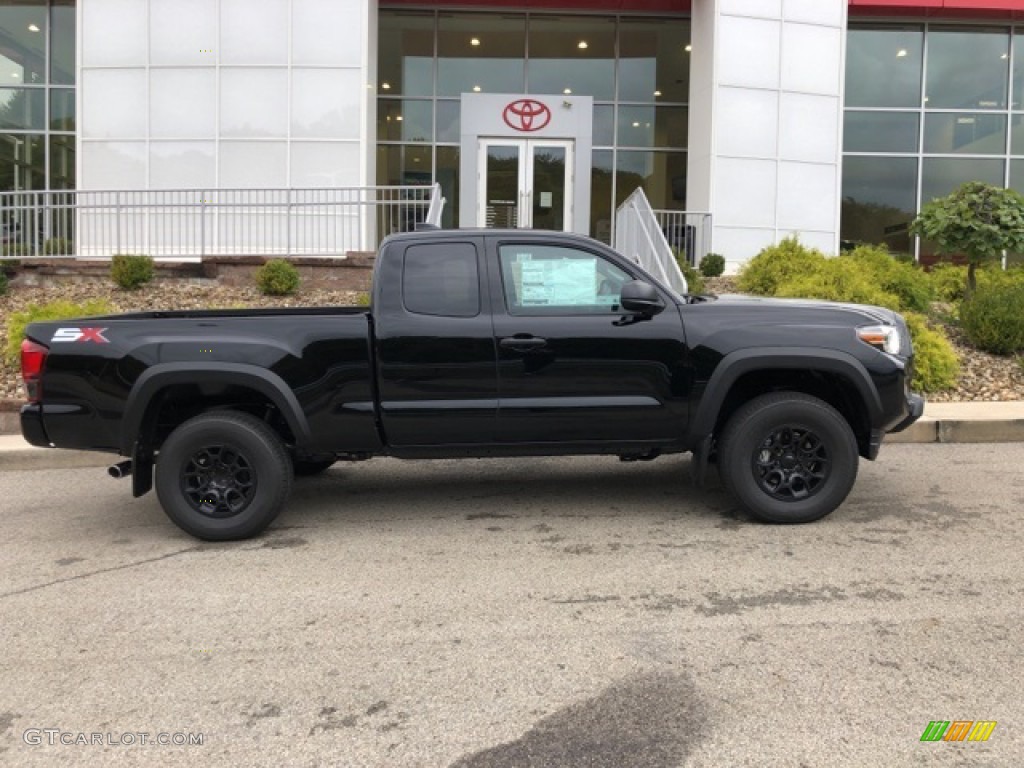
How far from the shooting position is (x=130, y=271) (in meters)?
12.6

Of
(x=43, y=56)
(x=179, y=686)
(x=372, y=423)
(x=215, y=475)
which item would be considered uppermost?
(x=43, y=56)

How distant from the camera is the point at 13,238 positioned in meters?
14.9

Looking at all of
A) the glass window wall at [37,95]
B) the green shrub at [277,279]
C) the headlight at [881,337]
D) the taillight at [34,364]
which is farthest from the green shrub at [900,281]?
the glass window wall at [37,95]

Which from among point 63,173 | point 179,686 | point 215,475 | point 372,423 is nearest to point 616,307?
point 372,423

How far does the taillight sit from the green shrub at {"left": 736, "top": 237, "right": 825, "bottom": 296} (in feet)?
32.2

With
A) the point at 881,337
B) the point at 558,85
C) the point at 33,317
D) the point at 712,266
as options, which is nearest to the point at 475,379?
the point at 881,337

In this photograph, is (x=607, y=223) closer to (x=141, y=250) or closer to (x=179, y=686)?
(x=141, y=250)

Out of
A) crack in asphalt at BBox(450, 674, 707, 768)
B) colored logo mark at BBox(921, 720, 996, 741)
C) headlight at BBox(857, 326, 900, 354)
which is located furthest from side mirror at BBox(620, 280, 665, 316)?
colored logo mark at BBox(921, 720, 996, 741)

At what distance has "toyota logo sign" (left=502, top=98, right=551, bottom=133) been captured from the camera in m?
18.1

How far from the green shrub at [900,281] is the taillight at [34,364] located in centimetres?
1067

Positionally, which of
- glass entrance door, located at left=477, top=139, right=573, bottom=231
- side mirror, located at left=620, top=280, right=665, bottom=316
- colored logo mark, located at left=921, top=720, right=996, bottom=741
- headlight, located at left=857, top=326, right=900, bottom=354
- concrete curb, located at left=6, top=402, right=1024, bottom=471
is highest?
glass entrance door, located at left=477, top=139, right=573, bottom=231

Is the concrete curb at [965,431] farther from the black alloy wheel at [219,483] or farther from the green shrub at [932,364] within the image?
→ the black alloy wheel at [219,483]

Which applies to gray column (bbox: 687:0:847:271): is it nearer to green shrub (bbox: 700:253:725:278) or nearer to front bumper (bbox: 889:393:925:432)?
green shrub (bbox: 700:253:725:278)

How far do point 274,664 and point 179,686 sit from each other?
38 cm
